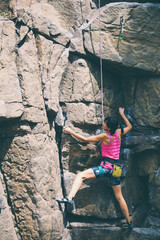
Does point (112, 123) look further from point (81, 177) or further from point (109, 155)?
point (81, 177)

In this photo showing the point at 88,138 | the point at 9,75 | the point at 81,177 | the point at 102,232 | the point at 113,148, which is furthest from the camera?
the point at 102,232

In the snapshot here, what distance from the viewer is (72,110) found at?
6.24 m

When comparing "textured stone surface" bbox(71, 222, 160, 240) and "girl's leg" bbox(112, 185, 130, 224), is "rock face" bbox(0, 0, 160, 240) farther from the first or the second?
"girl's leg" bbox(112, 185, 130, 224)

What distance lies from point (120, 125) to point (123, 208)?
163 centimetres

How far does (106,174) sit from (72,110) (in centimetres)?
139

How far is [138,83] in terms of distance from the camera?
21.7ft

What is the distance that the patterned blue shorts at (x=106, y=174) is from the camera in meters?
5.83

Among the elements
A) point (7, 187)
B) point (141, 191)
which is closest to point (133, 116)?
point (141, 191)

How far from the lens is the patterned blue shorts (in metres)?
5.83

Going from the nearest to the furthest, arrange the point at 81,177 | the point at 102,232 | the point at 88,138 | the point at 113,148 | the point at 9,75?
the point at 9,75 → the point at 81,177 → the point at 88,138 → the point at 113,148 → the point at 102,232

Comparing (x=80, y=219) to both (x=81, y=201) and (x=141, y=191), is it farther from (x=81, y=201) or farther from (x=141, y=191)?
(x=141, y=191)

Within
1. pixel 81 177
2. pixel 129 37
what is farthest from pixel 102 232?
pixel 129 37

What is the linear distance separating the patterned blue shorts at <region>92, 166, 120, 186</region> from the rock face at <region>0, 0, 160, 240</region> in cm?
41

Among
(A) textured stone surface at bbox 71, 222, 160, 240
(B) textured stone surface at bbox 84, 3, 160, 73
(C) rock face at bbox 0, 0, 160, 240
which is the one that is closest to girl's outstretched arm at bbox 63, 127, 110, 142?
(C) rock face at bbox 0, 0, 160, 240
